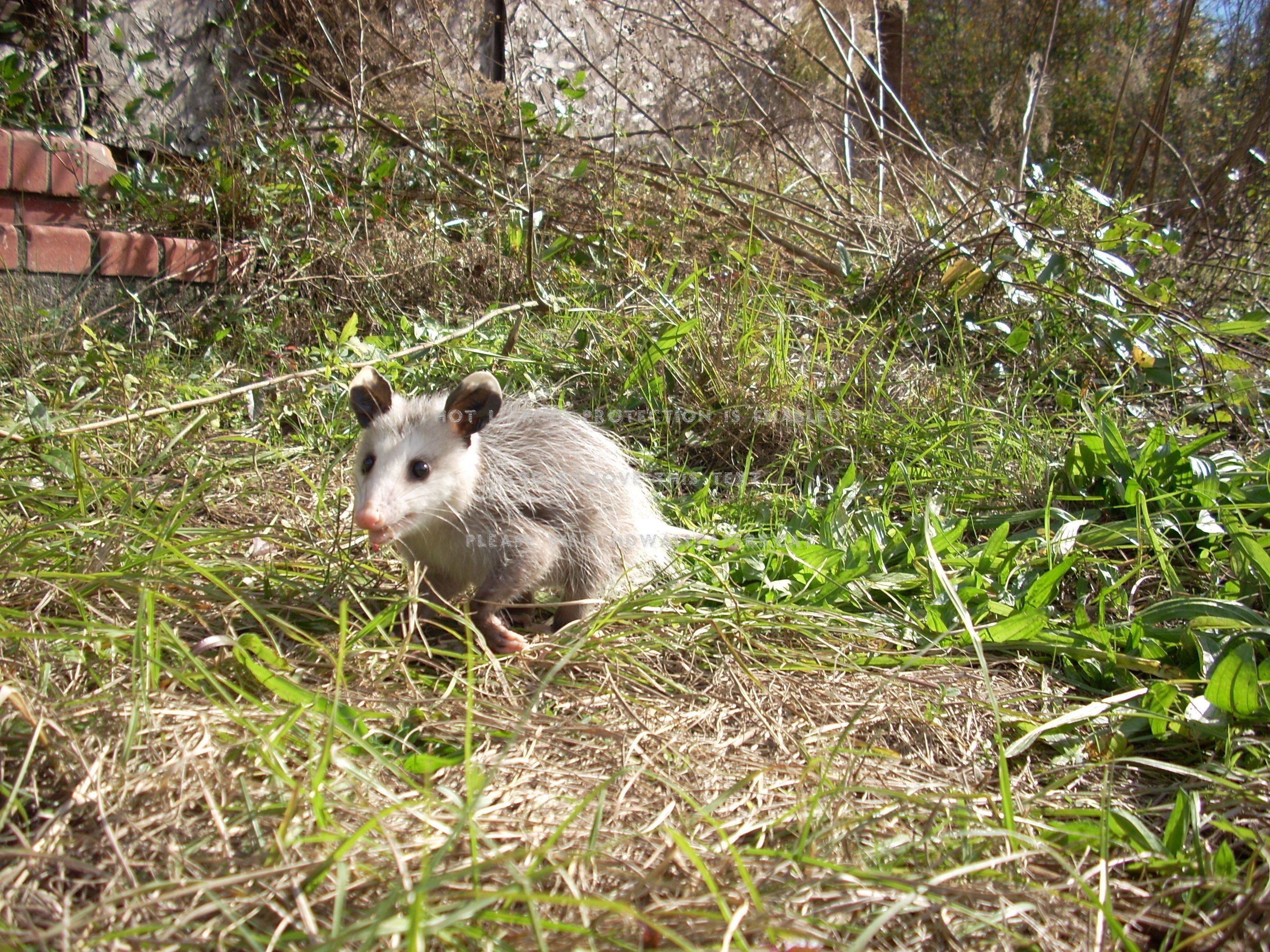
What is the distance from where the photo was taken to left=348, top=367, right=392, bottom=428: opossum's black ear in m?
2.11

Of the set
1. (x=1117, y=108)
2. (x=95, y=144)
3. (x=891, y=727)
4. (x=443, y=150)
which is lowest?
(x=891, y=727)

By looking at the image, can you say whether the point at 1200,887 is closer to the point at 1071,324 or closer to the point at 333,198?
the point at 1071,324

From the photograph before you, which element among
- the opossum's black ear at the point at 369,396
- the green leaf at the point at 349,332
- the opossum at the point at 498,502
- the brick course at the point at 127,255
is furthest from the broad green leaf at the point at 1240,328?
the brick course at the point at 127,255

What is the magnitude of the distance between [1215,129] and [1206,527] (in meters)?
6.95

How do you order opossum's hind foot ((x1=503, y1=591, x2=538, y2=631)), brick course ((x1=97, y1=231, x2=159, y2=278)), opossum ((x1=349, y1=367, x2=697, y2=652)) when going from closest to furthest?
opossum ((x1=349, y1=367, x2=697, y2=652))
opossum's hind foot ((x1=503, y1=591, x2=538, y2=631))
brick course ((x1=97, y1=231, x2=159, y2=278))

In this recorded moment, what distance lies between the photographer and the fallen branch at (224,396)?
2.36m

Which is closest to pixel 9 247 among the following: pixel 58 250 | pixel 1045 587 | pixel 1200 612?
pixel 58 250

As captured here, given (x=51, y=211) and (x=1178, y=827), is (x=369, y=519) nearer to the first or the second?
(x=1178, y=827)

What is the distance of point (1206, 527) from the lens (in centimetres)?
236

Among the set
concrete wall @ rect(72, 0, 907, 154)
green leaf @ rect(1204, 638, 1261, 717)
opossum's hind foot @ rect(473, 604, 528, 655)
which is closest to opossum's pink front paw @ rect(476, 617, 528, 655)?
opossum's hind foot @ rect(473, 604, 528, 655)

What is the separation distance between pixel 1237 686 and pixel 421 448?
1923mm

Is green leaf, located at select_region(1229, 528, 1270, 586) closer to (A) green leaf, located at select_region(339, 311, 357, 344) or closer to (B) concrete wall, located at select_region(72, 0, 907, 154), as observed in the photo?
(A) green leaf, located at select_region(339, 311, 357, 344)

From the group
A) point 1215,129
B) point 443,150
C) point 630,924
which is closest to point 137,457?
point 630,924

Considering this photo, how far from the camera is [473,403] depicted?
213cm
